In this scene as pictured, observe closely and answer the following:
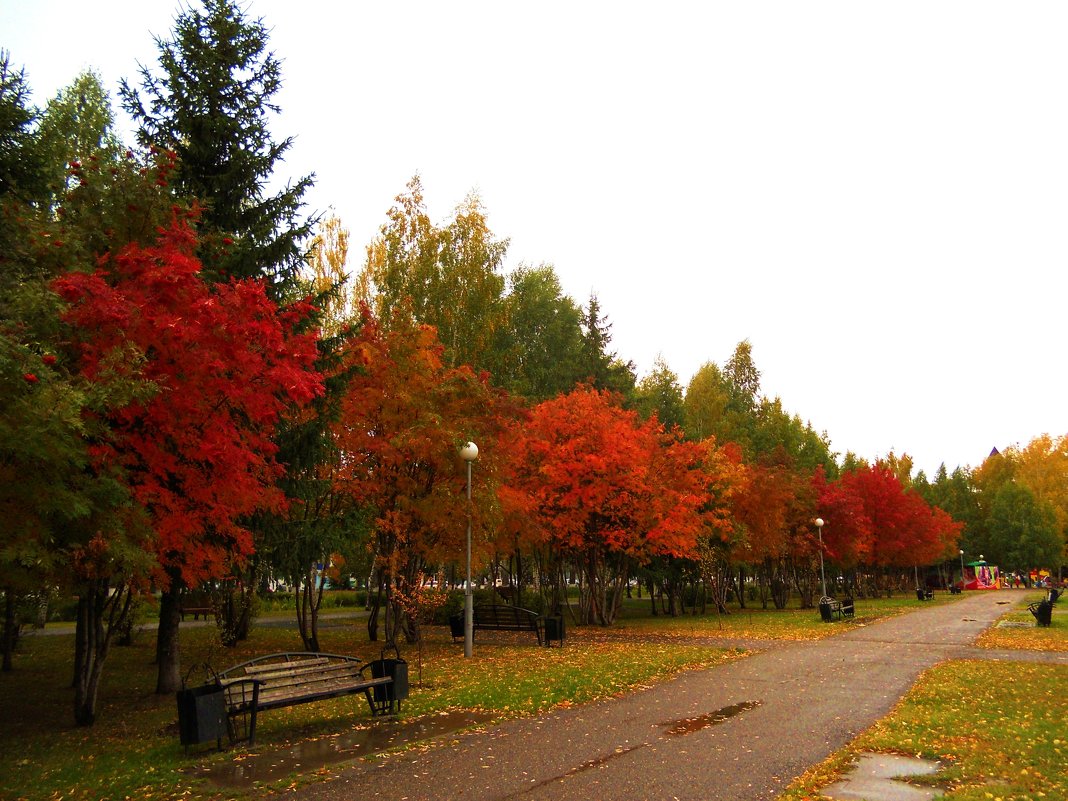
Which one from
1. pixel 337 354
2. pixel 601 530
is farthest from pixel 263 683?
pixel 601 530

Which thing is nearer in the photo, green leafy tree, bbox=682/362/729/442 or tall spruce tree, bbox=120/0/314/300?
tall spruce tree, bbox=120/0/314/300

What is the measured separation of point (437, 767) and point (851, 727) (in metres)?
4.88

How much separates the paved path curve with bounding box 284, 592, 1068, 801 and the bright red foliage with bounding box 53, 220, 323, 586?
13.2 ft

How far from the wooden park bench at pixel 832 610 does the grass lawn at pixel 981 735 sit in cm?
1190

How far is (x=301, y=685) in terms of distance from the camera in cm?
838

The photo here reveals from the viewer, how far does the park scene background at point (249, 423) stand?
7.77m

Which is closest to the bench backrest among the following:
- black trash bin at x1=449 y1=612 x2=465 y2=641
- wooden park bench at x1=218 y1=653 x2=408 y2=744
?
black trash bin at x1=449 y1=612 x2=465 y2=641

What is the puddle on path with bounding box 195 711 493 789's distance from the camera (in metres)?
6.72

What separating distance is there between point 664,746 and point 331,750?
3490 millimetres

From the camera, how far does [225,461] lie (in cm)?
895

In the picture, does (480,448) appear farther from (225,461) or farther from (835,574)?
(835,574)

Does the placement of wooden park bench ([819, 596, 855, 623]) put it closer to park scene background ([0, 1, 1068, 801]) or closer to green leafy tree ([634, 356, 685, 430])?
park scene background ([0, 1, 1068, 801])

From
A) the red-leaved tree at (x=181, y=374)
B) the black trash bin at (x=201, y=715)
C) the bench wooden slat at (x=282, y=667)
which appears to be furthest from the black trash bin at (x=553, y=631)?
the black trash bin at (x=201, y=715)

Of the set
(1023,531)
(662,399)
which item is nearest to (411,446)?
(662,399)
